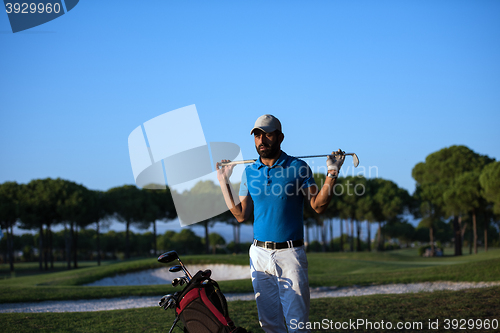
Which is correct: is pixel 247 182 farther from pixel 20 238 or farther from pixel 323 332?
pixel 20 238

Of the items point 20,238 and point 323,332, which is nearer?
point 323,332

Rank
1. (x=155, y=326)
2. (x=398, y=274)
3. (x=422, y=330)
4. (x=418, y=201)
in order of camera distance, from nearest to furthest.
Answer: (x=422, y=330), (x=155, y=326), (x=398, y=274), (x=418, y=201)

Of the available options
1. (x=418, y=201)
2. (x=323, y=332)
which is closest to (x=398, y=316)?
(x=323, y=332)

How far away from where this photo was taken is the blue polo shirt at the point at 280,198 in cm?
360

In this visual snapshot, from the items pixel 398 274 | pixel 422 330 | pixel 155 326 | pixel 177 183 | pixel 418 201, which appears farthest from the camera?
pixel 418 201

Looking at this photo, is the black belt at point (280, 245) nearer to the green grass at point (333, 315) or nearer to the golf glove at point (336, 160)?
the golf glove at point (336, 160)

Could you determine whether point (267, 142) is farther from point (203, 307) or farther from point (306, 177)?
point (203, 307)

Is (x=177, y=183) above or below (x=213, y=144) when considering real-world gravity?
below

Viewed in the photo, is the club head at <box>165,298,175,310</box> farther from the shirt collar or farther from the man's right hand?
the shirt collar

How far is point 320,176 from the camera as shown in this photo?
138 feet

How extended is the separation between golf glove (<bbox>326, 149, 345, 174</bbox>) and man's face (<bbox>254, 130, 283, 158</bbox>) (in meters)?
0.47

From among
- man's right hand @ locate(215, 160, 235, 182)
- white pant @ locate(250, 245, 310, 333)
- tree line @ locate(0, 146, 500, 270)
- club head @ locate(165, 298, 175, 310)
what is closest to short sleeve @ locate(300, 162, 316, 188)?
white pant @ locate(250, 245, 310, 333)

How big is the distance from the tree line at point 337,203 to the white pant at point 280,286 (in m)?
32.8

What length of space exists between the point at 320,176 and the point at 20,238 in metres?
35.7
